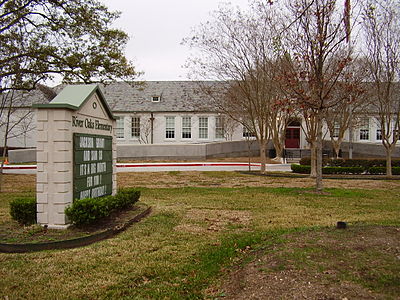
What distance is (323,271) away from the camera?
4.49 metres

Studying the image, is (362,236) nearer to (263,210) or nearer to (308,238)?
(308,238)

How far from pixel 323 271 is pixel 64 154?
4.80 meters

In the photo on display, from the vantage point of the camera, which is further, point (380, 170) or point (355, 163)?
point (355, 163)

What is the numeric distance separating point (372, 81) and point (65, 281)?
64.5 feet

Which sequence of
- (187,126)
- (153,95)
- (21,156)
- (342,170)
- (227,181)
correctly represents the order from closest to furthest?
(227,181) → (342,170) → (21,156) → (187,126) → (153,95)

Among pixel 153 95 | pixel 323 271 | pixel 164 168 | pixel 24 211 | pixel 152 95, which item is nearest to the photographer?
pixel 323 271

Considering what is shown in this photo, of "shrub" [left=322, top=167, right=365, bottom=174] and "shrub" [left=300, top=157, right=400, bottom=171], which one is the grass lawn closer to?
"shrub" [left=322, top=167, right=365, bottom=174]

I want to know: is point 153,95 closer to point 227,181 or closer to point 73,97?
point 227,181

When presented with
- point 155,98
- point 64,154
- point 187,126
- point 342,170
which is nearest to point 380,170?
point 342,170

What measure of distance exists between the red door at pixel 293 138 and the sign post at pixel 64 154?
106 ft

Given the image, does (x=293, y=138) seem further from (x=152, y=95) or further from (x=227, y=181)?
(x=227, y=181)

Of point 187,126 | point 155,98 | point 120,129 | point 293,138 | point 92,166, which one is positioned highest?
point 155,98

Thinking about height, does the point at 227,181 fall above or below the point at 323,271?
below

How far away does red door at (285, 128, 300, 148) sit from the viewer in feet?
126
